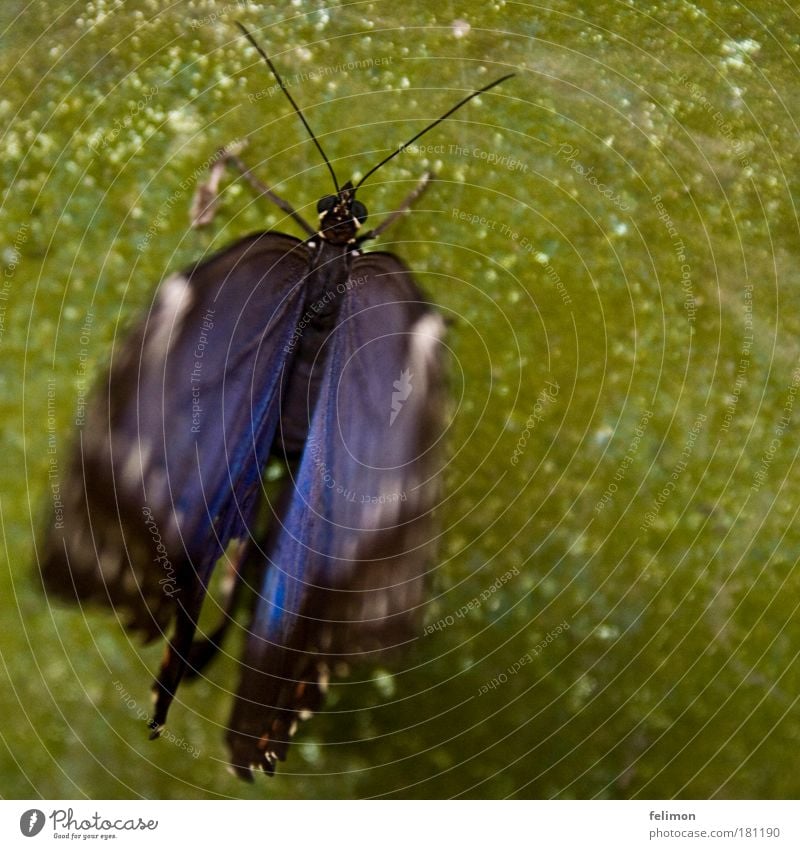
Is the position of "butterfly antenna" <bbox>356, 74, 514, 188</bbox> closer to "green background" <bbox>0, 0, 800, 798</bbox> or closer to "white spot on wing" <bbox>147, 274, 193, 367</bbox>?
"green background" <bbox>0, 0, 800, 798</bbox>

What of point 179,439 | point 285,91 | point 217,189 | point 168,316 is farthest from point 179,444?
point 285,91

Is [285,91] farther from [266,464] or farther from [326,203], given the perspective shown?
[266,464]

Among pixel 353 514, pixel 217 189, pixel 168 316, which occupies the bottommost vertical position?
pixel 353 514

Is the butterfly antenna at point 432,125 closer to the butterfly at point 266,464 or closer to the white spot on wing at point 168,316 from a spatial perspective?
the butterfly at point 266,464

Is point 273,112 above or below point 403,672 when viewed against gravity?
above

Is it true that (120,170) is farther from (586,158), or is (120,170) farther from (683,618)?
(683,618)

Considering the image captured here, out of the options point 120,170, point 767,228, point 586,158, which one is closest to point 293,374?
point 120,170
